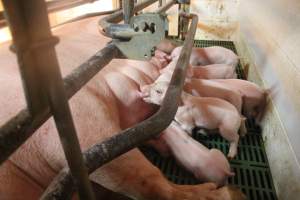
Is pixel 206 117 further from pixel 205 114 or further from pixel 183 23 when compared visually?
pixel 183 23

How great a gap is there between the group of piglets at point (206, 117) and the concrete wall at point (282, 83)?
0.16m

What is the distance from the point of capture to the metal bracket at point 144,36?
0.97 metres

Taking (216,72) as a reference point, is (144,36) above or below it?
above

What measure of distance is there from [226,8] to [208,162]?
8.25 ft

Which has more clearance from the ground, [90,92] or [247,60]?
[90,92]

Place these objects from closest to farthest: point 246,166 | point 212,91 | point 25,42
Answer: point 25,42 < point 246,166 < point 212,91

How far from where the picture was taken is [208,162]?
1.24 m

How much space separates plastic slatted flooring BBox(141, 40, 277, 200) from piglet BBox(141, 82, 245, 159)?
7cm

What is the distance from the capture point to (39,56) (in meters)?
0.39

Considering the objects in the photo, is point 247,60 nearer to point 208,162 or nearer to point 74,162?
point 208,162

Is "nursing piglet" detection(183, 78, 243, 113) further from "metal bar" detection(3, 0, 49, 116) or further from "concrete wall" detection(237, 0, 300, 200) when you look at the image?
"metal bar" detection(3, 0, 49, 116)

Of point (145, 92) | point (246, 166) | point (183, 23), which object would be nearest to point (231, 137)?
point (246, 166)

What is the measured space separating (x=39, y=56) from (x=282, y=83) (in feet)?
4.41

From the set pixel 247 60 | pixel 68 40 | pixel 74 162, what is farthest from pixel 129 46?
pixel 247 60
